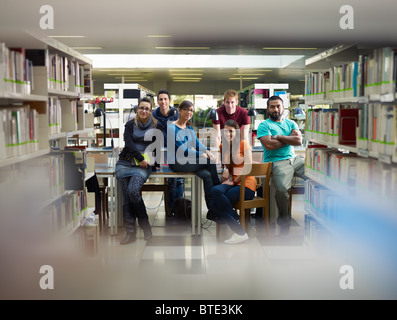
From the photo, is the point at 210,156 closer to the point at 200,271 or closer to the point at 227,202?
the point at 227,202

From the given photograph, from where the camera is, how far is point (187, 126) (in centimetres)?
493

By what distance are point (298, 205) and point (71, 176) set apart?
12.1 feet

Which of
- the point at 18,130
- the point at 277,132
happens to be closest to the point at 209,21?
the point at 277,132

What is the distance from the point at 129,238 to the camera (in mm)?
4590

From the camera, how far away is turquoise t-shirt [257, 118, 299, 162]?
474cm

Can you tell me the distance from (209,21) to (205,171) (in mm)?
1668

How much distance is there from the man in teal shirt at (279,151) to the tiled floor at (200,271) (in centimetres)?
35

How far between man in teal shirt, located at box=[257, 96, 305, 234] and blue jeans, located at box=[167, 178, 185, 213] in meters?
1.33

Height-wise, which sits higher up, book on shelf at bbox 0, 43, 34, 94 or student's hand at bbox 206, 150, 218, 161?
book on shelf at bbox 0, 43, 34, 94

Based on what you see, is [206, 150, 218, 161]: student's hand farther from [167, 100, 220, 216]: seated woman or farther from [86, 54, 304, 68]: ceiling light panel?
[86, 54, 304, 68]: ceiling light panel

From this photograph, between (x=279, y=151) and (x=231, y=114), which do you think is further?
(x=231, y=114)

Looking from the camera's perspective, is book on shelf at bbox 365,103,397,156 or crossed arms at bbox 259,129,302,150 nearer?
book on shelf at bbox 365,103,397,156

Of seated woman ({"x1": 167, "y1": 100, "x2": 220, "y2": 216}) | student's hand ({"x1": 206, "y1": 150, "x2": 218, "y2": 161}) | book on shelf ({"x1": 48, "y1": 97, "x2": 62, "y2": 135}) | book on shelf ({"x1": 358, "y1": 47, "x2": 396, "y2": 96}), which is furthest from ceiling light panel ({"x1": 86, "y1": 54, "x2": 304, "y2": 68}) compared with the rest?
book on shelf ({"x1": 358, "y1": 47, "x2": 396, "y2": 96})
